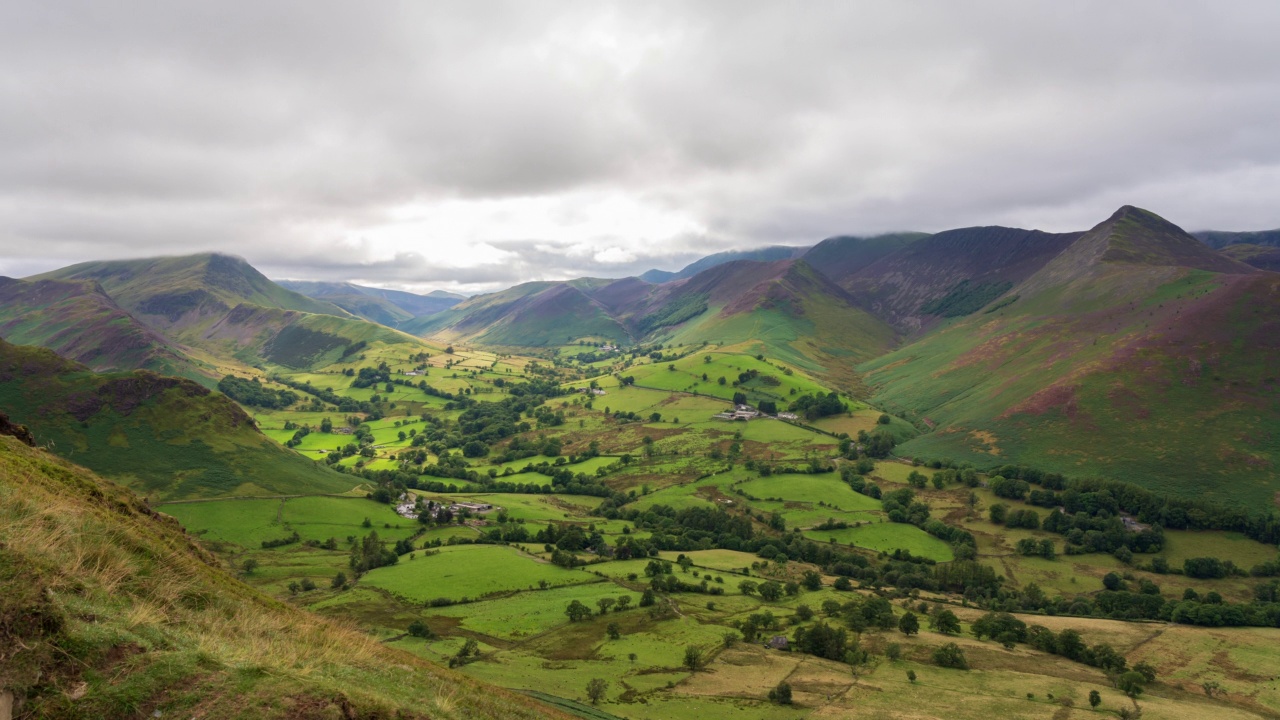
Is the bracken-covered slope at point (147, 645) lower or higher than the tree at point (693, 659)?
higher

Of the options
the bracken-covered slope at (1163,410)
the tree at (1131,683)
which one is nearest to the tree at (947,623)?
the tree at (1131,683)

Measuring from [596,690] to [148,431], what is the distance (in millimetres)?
136332

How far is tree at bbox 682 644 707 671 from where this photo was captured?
70500 mm

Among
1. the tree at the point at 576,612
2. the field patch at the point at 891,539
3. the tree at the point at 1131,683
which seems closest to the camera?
the tree at the point at 1131,683

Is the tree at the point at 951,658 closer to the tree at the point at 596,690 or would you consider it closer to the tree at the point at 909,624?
the tree at the point at 909,624

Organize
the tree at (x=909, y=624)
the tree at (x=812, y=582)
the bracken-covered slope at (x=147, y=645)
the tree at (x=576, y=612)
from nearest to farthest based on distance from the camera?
1. the bracken-covered slope at (x=147, y=645)
2. the tree at (x=909, y=624)
3. the tree at (x=576, y=612)
4. the tree at (x=812, y=582)

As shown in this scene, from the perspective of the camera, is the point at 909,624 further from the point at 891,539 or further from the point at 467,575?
the point at 467,575

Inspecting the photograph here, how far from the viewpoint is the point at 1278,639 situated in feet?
257

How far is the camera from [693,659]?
70938 millimetres

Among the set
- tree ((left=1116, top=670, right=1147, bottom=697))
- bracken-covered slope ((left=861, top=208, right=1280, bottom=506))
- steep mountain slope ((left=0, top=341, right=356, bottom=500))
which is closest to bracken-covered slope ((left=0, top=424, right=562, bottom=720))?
tree ((left=1116, top=670, right=1147, bottom=697))

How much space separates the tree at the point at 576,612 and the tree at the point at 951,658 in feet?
162

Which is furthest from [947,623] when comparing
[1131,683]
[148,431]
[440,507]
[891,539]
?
[148,431]

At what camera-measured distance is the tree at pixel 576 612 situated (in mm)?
84312

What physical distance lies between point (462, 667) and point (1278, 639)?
11354 cm
